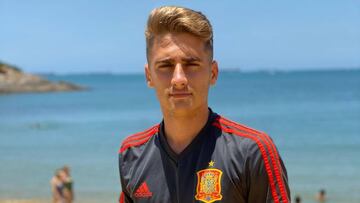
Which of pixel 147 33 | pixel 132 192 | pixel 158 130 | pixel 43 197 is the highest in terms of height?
pixel 147 33

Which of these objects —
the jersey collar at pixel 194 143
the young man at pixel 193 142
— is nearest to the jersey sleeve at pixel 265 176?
the young man at pixel 193 142

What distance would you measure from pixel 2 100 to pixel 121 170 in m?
91.1

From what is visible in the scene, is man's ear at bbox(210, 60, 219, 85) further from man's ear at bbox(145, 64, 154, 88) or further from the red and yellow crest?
the red and yellow crest

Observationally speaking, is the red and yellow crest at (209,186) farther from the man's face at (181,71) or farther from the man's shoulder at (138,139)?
the man's shoulder at (138,139)

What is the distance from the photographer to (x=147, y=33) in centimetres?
241

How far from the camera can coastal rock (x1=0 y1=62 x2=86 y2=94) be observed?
92.8 meters

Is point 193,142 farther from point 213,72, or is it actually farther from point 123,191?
point 123,191

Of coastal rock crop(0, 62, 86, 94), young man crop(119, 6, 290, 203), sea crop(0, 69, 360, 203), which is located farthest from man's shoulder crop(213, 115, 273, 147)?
coastal rock crop(0, 62, 86, 94)

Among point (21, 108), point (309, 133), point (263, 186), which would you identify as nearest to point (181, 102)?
point (263, 186)

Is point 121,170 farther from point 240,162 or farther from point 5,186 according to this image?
point 5,186

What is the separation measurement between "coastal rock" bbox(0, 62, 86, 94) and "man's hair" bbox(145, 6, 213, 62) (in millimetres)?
91116

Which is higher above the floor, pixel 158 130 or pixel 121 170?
pixel 158 130

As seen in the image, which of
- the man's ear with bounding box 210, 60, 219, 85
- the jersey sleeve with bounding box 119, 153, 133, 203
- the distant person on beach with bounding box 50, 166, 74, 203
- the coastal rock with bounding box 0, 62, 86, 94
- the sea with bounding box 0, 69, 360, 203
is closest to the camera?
the man's ear with bounding box 210, 60, 219, 85

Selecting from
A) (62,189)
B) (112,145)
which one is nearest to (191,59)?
(62,189)
